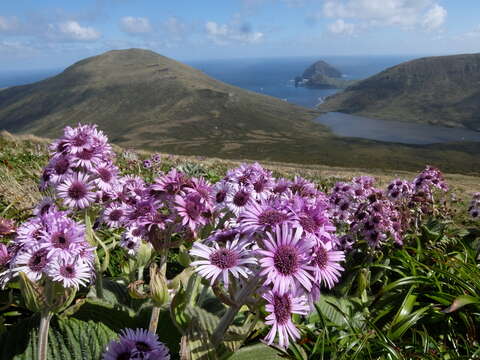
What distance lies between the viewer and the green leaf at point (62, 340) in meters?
2.94

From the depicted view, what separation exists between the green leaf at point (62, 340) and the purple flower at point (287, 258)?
162 cm

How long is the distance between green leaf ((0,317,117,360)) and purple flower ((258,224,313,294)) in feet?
5.31

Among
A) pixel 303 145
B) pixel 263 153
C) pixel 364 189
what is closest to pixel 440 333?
pixel 364 189

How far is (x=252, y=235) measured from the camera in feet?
8.13

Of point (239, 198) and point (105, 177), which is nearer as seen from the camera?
point (239, 198)

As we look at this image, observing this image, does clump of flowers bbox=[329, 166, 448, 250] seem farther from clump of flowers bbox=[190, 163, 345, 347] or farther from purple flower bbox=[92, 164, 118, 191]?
purple flower bbox=[92, 164, 118, 191]

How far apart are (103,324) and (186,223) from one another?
42.6 inches

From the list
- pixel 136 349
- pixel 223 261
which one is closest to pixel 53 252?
pixel 136 349

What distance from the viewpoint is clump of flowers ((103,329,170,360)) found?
86.9 inches

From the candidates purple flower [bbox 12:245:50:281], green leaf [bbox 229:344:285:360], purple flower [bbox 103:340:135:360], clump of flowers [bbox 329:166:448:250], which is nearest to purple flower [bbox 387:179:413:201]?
clump of flowers [bbox 329:166:448:250]

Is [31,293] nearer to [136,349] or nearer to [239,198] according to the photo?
[136,349]

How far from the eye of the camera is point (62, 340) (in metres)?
2.97

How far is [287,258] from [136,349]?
41.1 inches

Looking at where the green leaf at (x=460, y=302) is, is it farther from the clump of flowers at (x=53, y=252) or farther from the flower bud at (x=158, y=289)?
the clump of flowers at (x=53, y=252)
